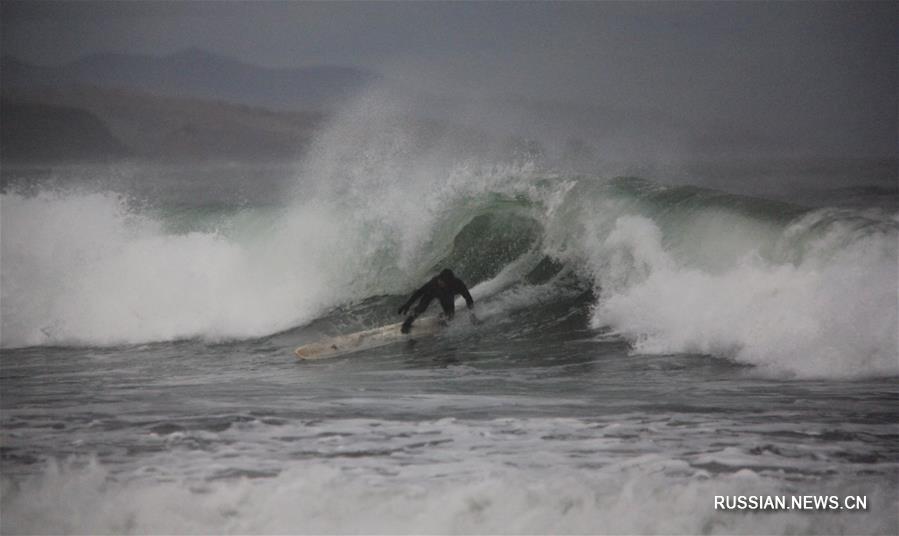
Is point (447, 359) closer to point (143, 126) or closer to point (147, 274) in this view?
point (147, 274)

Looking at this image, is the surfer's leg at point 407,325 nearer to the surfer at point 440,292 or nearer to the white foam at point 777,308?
the surfer at point 440,292

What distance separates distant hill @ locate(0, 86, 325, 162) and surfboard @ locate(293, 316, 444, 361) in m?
18.3

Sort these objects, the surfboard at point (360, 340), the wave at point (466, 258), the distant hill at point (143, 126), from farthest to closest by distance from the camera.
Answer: the distant hill at point (143, 126) < the surfboard at point (360, 340) < the wave at point (466, 258)

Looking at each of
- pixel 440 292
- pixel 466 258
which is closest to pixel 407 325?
pixel 440 292

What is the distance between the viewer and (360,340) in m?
8.77

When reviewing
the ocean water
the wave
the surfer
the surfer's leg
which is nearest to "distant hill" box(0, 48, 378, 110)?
the ocean water

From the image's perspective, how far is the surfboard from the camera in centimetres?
865

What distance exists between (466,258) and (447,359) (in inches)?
112

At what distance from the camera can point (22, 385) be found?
8.00 meters

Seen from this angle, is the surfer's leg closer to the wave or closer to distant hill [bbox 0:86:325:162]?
the wave

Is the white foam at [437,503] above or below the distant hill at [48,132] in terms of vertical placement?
below

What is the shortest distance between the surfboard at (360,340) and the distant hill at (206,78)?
597 inches

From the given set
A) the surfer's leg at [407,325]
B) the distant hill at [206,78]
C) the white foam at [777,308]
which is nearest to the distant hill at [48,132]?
the distant hill at [206,78]

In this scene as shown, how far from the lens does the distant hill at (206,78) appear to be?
76.2ft
